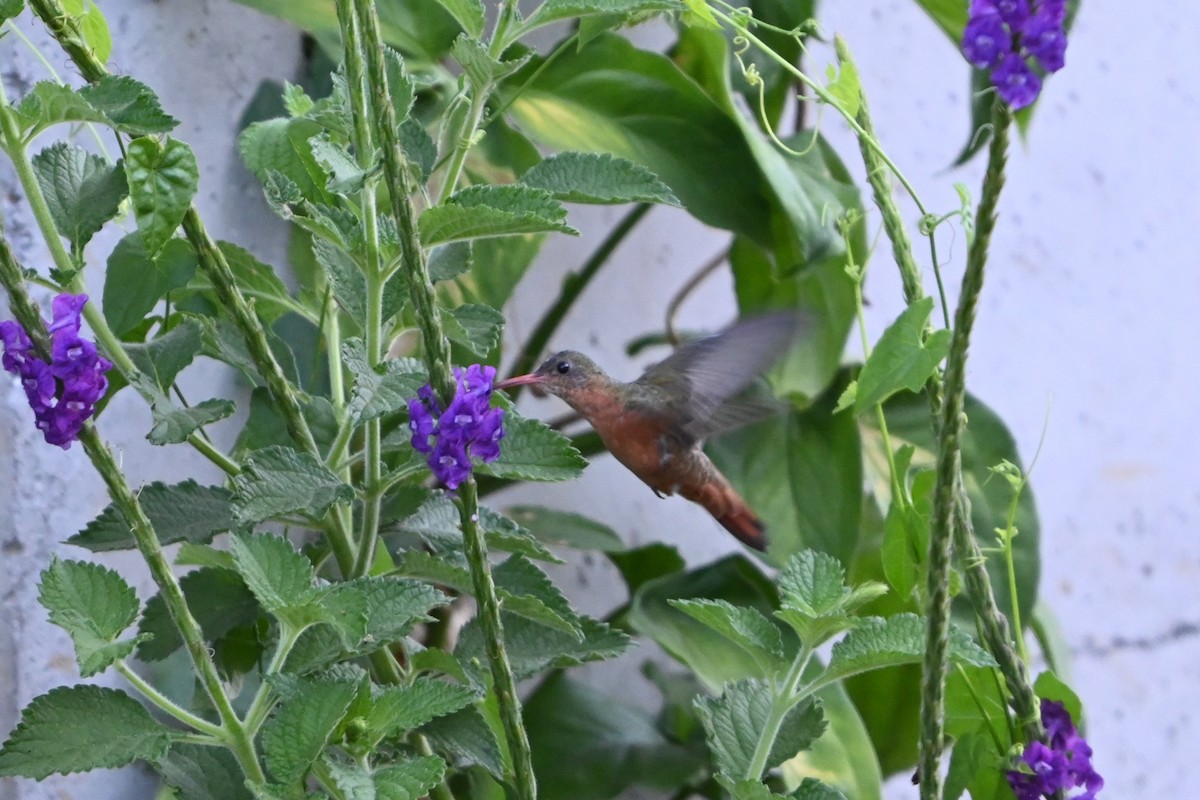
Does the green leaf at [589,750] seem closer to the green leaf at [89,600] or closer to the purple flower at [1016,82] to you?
the green leaf at [89,600]

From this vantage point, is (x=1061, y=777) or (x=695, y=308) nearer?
(x=1061, y=777)

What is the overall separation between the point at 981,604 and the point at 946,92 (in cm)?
128

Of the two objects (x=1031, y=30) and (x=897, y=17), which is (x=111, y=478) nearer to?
(x=1031, y=30)

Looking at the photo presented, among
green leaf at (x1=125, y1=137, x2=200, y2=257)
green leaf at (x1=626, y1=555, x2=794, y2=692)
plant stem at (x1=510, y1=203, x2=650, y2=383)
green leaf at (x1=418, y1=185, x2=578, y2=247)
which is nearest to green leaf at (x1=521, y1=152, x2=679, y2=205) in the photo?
green leaf at (x1=418, y1=185, x2=578, y2=247)

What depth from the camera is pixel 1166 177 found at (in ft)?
6.14

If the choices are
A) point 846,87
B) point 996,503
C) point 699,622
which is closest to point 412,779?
point 846,87

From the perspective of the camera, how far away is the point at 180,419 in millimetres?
522

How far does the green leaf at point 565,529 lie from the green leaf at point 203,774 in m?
0.52

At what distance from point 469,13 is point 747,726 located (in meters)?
0.34

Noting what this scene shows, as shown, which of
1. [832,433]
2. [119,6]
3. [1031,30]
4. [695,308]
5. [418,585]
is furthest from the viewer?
[695,308]

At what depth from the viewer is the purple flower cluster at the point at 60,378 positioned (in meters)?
0.44

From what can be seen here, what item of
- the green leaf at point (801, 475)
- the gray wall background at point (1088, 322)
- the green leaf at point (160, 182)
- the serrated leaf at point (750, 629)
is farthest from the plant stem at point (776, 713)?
the gray wall background at point (1088, 322)

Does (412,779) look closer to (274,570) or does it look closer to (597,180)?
(274,570)

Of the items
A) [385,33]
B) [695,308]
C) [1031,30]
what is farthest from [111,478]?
[695,308]
